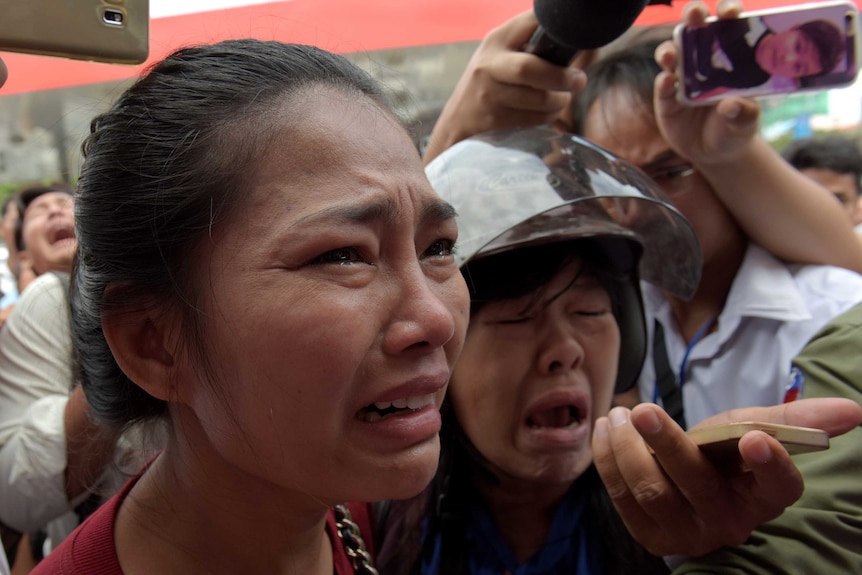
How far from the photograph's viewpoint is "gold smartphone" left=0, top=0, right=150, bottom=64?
31.0 inches

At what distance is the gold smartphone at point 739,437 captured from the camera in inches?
33.9

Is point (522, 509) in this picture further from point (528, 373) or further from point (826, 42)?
point (826, 42)

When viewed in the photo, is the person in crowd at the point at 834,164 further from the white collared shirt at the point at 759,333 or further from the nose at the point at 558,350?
the nose at the point at 558,350

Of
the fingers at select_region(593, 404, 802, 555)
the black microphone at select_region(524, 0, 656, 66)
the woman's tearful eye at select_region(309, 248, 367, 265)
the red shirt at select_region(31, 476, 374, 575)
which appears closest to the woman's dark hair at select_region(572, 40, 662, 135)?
the black microphone at select_region(524, 0, 656, 66)

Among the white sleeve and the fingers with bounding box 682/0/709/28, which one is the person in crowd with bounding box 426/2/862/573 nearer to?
the fingers with bounding box 682/0/709/28

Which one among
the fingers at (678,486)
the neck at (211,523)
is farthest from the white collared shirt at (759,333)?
the neck at (211,523)

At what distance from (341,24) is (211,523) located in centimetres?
231

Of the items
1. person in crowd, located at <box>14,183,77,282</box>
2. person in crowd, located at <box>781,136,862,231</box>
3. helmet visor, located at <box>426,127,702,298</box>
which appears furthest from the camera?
person in crowd, located at <box>781,136,862,231</box>

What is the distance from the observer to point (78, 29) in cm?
81

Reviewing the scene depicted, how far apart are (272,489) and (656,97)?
1.24 m

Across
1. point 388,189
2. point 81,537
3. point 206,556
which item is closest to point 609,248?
point 388,189

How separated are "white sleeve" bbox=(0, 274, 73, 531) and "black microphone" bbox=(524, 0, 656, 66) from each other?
3.63 ft

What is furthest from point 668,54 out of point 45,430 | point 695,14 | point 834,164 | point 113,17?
point 834,164

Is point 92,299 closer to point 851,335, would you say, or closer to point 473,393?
point 473,393
